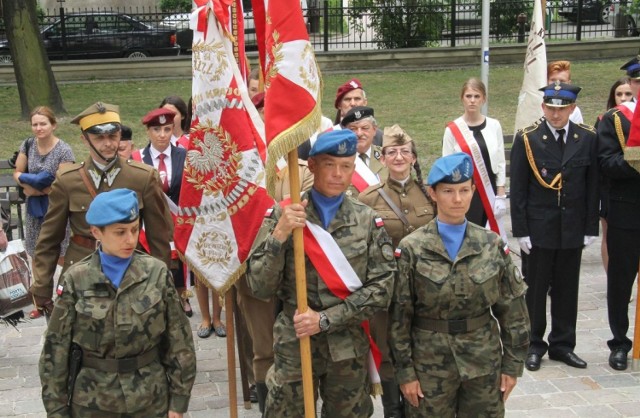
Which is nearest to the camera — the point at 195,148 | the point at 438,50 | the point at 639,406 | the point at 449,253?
the point at 449,253

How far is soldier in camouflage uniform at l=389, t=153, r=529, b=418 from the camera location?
4621 mm

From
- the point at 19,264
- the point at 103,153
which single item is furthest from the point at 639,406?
the point at 19,264

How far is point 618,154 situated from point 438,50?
1645 centimetres

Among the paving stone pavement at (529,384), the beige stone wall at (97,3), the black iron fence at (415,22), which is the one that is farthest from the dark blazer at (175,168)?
the beige stone wall at (97,3)

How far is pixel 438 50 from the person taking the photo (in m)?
22.7

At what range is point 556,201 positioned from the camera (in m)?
6.67

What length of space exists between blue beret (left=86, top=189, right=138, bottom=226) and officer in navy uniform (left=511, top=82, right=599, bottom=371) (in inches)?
134

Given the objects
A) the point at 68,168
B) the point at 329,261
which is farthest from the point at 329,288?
the point at 68,168

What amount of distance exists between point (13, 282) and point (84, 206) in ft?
4.82

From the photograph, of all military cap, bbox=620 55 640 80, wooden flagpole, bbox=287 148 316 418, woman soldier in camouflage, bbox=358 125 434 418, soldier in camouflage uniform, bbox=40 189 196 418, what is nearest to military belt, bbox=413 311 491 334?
wooden flagpole, bbox=287 148 316 418

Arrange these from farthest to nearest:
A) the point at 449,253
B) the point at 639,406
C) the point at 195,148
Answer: the point at 639,406
the point at 195,148
the point at 449,253

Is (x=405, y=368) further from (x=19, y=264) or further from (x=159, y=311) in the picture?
(x=19, y=264)

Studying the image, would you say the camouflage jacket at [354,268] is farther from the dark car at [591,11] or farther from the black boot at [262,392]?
the dark car at [591,11]

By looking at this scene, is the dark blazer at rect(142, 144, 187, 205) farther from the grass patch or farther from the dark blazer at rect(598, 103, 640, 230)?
the grass patch
